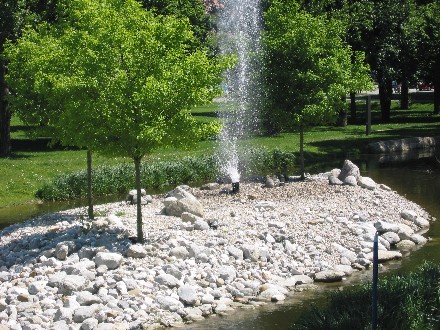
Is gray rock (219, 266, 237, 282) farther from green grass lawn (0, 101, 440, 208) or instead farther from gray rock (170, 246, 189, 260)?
green grass lawn (0, 101, 440, 208)

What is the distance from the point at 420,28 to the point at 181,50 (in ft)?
107

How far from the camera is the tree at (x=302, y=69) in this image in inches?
1166

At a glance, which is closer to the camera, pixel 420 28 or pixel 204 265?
pixel 204 265

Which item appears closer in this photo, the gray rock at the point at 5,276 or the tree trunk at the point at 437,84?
the gray rock at the point at 5,276

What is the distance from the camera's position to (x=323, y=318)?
1373 cm

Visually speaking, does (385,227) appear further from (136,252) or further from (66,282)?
(66,282)

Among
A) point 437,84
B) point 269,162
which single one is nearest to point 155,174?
point 269,162

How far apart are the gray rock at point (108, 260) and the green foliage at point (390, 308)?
5321 mm

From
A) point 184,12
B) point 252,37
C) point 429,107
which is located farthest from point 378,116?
point 252,37

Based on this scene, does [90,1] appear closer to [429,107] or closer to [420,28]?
[420,28]

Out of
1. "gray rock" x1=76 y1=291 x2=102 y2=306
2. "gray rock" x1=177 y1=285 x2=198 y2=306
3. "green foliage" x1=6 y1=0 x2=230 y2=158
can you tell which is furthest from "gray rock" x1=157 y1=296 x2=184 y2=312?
"green foliage" x1=6 y1=0 x2=230 y2=158

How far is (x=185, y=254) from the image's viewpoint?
19344 millimetres

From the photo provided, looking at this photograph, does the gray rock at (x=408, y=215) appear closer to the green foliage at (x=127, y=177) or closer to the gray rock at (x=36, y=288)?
the green foliage at (x=127, y=177)

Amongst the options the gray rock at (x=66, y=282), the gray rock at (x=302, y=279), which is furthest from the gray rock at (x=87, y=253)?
the gray rock at (x=302, y=279)
